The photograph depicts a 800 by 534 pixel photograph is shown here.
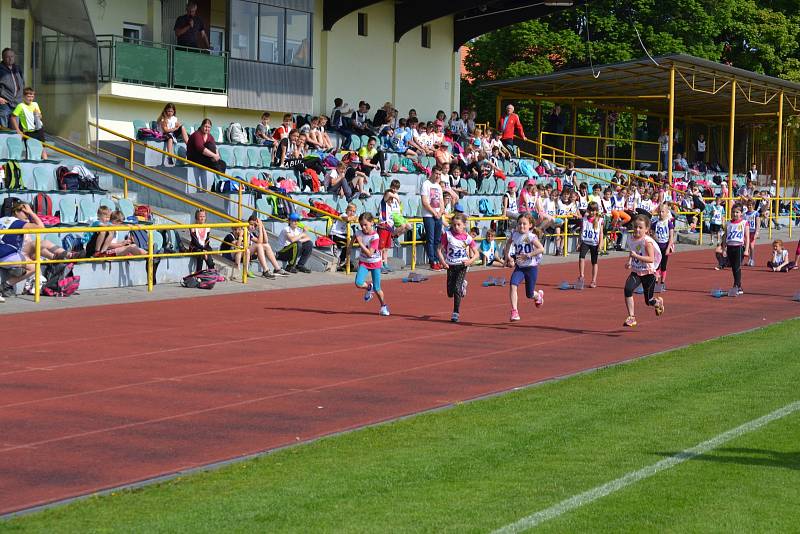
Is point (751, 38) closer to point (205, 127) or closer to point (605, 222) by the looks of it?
point (605, 222)

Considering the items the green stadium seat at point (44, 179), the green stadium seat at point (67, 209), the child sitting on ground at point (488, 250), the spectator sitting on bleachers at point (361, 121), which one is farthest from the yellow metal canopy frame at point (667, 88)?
the green stadium seat at point (67, 209)

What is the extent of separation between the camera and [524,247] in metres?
18.4

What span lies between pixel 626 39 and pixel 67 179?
34242 mm

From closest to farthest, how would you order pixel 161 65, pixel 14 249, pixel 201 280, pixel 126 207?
pixel 14 249, pixel 201 280, pixel 126 207, pixel 161 65

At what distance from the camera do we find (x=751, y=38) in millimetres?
55156

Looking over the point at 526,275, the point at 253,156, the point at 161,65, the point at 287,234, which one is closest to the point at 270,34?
the point at 161,65

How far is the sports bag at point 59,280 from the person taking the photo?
1944 cm

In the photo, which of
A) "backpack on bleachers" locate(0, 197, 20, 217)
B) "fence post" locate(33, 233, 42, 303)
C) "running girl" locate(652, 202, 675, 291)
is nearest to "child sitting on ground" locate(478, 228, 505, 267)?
"running girl" locate(652, 202, 675, 291)

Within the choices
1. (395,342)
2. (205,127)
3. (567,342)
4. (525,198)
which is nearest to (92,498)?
(395,342)

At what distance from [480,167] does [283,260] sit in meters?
10.1

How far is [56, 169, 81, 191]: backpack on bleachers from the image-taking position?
2297 cm

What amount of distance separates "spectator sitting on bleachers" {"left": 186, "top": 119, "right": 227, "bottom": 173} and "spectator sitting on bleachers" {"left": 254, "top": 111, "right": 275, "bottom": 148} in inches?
135

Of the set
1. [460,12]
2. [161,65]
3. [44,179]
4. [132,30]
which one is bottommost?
[44,179]

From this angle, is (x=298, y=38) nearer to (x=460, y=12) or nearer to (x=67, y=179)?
(x=460, y=12)
